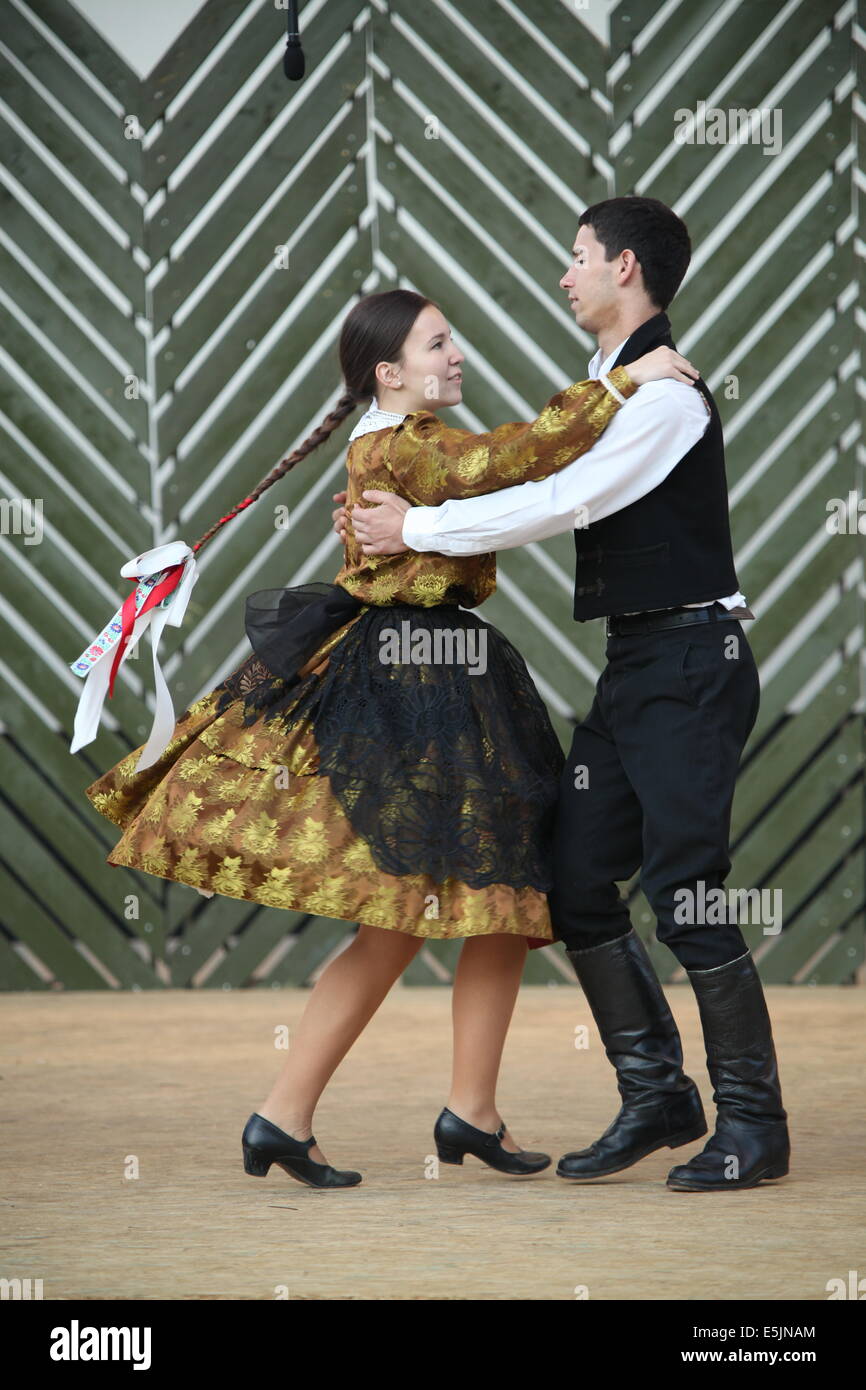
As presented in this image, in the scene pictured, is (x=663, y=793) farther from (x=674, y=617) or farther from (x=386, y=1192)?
(x=386, y=1192)

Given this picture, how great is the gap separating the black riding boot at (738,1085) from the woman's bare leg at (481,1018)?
27cm

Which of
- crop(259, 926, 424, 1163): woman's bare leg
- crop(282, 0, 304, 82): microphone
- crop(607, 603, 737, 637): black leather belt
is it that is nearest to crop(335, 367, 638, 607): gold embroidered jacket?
crop(607, 603, 737, 637): black leather belt

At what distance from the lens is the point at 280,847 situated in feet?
7.20

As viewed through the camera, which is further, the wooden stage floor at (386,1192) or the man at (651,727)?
the man at (651,727)

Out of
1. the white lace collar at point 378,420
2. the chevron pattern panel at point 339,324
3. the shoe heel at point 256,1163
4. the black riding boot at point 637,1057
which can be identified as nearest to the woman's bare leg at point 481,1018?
the black riding boot at point 637,1057

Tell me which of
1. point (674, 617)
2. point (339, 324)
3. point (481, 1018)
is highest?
point (339, 324)

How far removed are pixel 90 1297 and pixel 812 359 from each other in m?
3.33

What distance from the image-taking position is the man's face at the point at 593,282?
2.36m

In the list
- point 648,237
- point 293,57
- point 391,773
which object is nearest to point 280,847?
point 391,773

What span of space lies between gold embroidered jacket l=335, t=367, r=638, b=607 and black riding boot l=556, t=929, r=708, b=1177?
1.79 feet

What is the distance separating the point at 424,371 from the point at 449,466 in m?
0.22

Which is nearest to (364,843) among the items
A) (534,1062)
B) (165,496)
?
(534,1062)

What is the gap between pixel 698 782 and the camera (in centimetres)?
221
